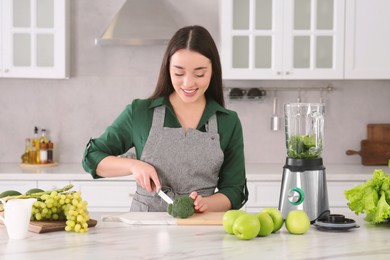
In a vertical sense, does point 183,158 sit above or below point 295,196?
above

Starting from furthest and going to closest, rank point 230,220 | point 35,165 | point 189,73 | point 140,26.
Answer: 1. point 35,165
2. point 140,26
3. point 189,73
4. point 230,220

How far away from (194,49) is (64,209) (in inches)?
33.2

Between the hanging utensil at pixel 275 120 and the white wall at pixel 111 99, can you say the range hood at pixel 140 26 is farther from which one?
the hanging utensil at pixel 275 120

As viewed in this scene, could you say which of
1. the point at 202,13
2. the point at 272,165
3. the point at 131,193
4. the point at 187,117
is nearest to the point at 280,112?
the point at 272,165

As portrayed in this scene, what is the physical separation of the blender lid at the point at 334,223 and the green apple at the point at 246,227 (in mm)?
317

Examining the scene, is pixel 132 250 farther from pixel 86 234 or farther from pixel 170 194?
pixel 170 194

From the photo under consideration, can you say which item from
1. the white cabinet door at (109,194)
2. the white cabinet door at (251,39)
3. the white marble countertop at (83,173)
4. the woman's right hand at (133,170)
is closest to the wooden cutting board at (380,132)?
the white marble countertop at (83,173)

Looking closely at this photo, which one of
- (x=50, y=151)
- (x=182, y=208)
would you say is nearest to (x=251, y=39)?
(x=50, y=151)

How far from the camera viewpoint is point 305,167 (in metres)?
2.62

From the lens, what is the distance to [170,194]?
2906mm

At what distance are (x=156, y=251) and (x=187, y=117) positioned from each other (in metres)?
0.98

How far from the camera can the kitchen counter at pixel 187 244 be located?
210 cm

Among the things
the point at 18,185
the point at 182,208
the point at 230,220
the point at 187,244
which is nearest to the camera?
the point at 187,244

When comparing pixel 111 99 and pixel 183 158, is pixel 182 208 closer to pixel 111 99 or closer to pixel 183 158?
pixel 183 158
